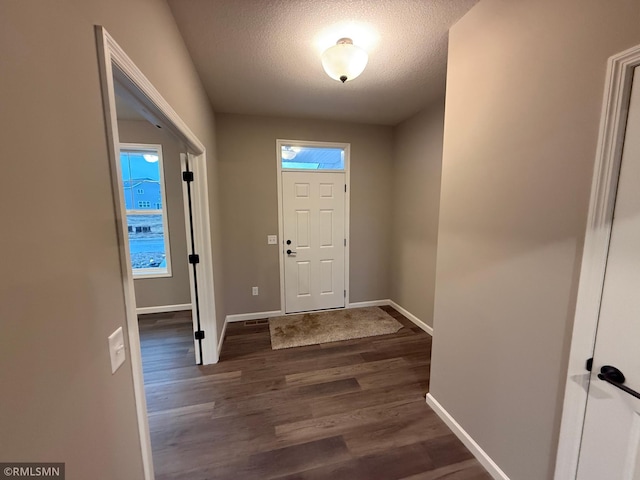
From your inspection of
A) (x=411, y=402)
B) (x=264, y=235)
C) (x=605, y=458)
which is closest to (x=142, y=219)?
(x=264, y=235)

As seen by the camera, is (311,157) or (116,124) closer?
(116,124)

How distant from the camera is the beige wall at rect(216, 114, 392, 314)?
3324 mm

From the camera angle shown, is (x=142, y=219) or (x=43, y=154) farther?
(x=142, y=219)

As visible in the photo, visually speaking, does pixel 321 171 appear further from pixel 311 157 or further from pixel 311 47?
pixel 311 47

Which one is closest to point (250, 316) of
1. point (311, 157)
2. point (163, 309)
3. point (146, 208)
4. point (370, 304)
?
point (163, 309)

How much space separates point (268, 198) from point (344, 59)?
203 cm

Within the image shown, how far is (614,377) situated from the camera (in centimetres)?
99

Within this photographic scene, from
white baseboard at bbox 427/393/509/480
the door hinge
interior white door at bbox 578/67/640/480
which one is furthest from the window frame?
the door hinge

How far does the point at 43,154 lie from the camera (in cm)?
62

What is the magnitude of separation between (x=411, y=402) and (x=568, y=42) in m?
2.33

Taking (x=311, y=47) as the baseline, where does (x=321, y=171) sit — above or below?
below

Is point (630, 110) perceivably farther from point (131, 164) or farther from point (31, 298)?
point (131, 164)

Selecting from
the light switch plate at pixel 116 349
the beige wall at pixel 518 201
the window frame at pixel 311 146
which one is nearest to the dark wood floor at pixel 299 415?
the beige wall at pixel 518 201

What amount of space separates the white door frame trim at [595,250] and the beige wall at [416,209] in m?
1.94
